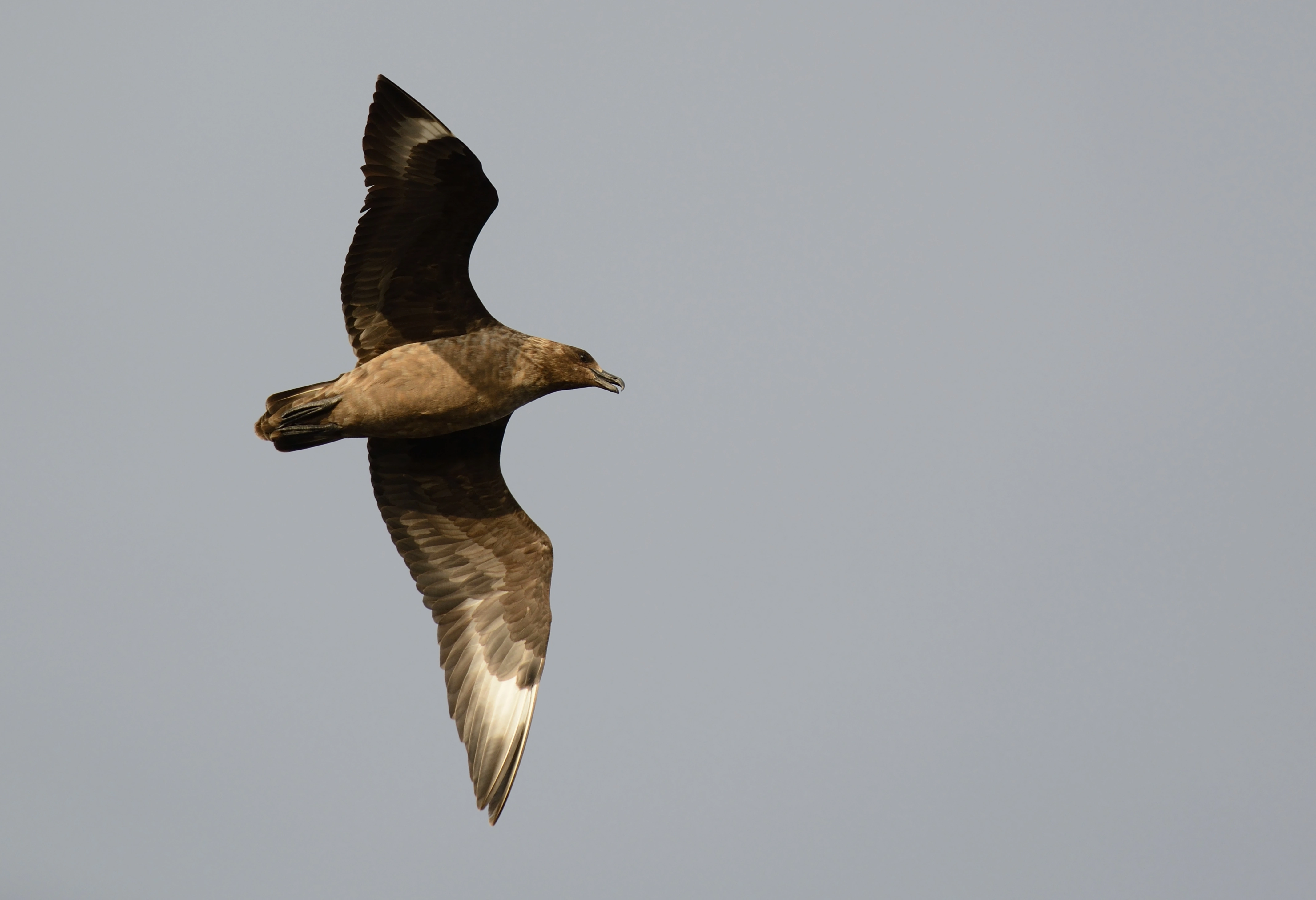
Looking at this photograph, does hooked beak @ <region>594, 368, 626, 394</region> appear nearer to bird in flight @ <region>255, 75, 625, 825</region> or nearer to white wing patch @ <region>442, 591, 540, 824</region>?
bird in flight @ <region>255, 75, 625, 825</region>

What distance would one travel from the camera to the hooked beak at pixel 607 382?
10.3 metres

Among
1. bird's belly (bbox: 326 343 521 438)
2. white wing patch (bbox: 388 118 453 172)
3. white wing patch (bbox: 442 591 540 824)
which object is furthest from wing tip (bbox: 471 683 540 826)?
white wing patch (bbox: 388 118 453 172)

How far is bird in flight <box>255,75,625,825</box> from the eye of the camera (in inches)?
366

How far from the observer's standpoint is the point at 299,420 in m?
9.71

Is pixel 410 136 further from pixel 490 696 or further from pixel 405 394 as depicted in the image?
pixel 490 696

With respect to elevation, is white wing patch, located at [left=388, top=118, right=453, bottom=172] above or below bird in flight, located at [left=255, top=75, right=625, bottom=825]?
above

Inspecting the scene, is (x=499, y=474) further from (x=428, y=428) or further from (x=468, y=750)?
(x=468, y=750)

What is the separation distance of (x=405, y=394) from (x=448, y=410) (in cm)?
30

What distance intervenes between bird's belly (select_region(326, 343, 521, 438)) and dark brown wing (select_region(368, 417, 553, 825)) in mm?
664

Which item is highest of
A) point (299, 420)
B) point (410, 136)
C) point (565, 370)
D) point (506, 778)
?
point (410, 136)

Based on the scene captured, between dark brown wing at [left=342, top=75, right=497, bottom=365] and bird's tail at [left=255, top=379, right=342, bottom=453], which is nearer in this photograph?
dark brown wing at [left=342, top=75, right=497, bottom=365]

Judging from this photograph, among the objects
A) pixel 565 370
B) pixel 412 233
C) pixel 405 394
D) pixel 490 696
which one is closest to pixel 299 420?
pixel 405 394

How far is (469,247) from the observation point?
9.61 m

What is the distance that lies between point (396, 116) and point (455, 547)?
311cm
